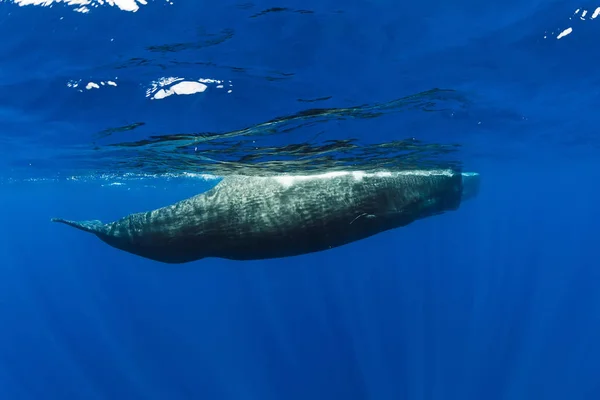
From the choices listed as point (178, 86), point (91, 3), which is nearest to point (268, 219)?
point (178, 86)

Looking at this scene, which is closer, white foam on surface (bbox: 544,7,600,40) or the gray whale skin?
the gray whale skin

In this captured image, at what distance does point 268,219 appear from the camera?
663cm

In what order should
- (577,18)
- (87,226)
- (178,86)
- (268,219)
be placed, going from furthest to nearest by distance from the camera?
(178,86) < (577,18) < (268,219) < (87,226)

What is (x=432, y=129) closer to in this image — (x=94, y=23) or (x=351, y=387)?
(x=94, y=23)

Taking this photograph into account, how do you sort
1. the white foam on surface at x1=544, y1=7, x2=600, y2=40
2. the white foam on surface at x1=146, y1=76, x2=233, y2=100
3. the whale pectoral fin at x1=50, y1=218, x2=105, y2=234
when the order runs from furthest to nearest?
the white foam on surface at x1=146, y1=76, x2=233, y2=100 → the white foam on surface at x1=544, y1=7, x2=600, y2=40 → the whale pectoral fin at x1=50, y1=218, x2=105, y2=234

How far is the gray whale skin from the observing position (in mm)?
6422

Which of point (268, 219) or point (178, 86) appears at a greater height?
point (178, 86)

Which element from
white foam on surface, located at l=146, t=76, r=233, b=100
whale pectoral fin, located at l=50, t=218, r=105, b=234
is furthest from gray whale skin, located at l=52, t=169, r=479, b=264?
white foam on surface, located at l=146, t=76, r=233, b=100

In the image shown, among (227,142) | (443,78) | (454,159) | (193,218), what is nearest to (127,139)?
(227,142)

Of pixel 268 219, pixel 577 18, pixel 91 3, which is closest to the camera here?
pixel 91 3

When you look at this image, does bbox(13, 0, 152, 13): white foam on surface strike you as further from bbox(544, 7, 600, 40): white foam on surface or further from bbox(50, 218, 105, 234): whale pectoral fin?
bbox(544, 7, 600, 40): white foam on surface

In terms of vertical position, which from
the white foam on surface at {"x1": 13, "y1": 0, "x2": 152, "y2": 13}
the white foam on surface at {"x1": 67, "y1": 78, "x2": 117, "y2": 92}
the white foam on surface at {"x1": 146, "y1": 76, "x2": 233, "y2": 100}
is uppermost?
the white foam on surface at {"x1": 13, "y1": 0, "x2": 152, "y2": 13}

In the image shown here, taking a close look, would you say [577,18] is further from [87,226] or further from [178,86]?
[87,226]

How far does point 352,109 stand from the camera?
10.1 m
